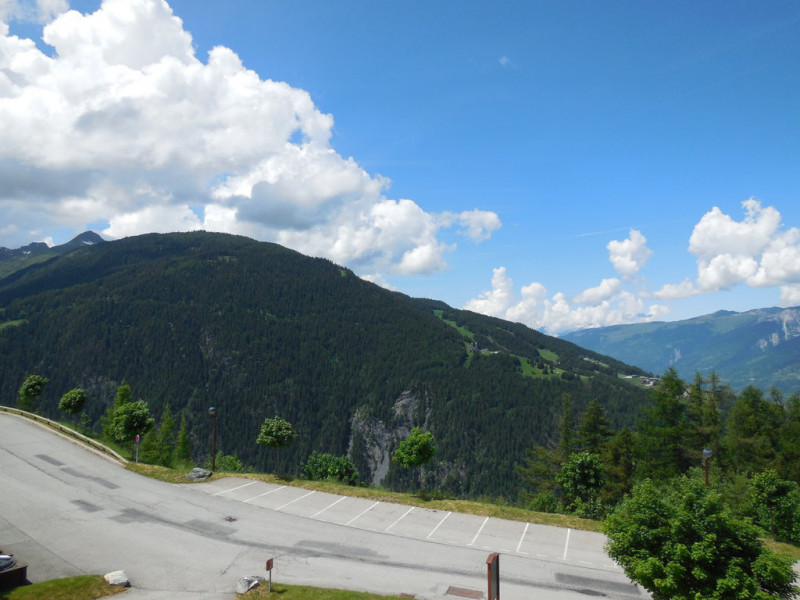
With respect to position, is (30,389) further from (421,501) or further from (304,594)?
(304,594)

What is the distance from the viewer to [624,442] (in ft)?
163

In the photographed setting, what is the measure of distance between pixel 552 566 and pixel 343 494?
14.2 m

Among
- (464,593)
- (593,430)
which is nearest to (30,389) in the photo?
(464,593)

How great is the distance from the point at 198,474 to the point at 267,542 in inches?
493

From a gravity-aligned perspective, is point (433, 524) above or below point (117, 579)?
above

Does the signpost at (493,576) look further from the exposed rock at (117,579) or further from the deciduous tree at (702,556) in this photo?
the exposed rock at (117,579)

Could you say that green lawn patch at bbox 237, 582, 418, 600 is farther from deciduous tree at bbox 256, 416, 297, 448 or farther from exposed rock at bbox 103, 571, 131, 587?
deciduous tree at bbox 256, 416, 297, 448

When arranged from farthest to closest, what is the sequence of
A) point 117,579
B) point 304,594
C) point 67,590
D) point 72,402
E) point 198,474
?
point 72,402
point 198,474
point 117,579
point 304,594
point 67,590

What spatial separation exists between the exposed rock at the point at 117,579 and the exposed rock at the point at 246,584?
4296 millimetres

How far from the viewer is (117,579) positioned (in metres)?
18.2

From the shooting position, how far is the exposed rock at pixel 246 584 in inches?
697

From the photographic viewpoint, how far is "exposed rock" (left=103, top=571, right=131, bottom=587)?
18111mm

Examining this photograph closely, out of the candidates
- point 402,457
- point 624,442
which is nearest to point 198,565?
point 402,457

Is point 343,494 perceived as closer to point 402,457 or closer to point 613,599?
point 402,457
